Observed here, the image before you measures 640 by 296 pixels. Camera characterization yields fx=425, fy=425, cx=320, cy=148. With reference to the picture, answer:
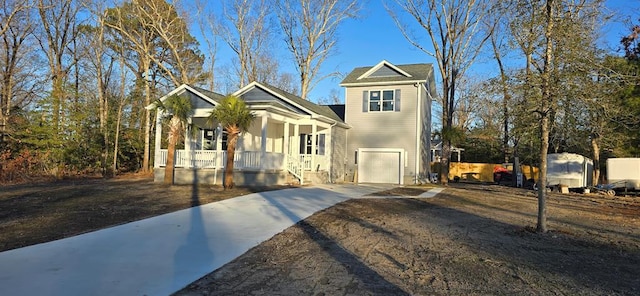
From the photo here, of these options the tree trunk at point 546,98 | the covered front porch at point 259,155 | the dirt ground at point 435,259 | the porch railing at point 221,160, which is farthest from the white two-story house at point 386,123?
the tree trunk at point 546,98

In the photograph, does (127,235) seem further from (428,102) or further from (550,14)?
(428,102)

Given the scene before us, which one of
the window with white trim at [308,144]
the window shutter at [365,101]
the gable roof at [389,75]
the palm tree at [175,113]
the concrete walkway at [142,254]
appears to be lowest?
the concrete walkway at [142,254]

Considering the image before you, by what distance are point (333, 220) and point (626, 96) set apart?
13.5 metres

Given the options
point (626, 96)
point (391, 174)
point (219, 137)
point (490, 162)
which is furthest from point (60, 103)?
point (490, 162)

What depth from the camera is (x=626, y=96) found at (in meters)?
16.0

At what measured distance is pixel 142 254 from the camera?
6.04 metres

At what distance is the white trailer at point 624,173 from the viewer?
1959 cm

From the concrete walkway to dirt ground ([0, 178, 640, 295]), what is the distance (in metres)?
0.36

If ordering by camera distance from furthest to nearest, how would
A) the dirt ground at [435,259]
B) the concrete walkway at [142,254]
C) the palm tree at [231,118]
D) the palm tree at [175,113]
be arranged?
1. the palm tree at [175,113]
2. the palm tree at [231,118]
3. the dirt ground at [435,259]
4. the concrete walkway at [142,254]

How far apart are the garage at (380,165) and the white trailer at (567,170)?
798 centimetres

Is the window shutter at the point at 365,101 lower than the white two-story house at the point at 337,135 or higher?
higher

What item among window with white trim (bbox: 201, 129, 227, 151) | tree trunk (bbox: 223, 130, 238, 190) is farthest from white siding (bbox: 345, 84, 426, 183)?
tree trunk (bbox: 223, 130, 238, 190)

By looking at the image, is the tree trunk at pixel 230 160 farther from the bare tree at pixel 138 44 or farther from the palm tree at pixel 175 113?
the bare tree at pixel 138 44

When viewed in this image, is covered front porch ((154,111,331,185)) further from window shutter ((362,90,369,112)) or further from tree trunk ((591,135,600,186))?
tree trunk ((591,135,600,186))
